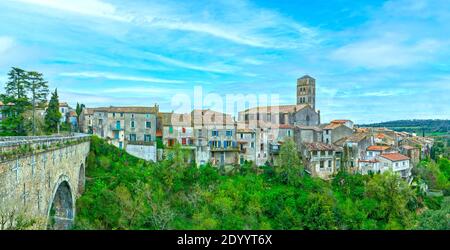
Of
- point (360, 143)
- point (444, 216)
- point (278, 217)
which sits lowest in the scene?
point (278, 217)

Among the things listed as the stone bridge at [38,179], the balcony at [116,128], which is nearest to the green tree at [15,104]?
the balcony at [116,128]

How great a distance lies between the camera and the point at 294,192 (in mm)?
20047

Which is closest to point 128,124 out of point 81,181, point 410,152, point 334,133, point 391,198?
point 81,181

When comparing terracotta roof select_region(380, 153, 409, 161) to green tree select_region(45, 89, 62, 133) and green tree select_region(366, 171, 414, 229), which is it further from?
green tree select_region(45, 89, 62, 133)

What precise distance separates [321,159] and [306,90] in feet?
52.8

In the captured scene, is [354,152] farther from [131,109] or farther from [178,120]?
[131,109]

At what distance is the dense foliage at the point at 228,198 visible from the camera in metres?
15.1

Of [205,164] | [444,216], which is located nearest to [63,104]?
[205,164]

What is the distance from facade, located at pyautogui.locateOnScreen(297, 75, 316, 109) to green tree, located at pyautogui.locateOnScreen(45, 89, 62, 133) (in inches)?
966

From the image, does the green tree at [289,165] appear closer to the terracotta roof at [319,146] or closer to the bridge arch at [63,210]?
the terracotta roof at [319,146]

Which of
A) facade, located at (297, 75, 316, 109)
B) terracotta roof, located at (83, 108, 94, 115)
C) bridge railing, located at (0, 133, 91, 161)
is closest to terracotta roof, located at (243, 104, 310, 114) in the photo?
facade, located at (297, 75, 316, 109)

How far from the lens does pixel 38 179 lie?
328 inches
